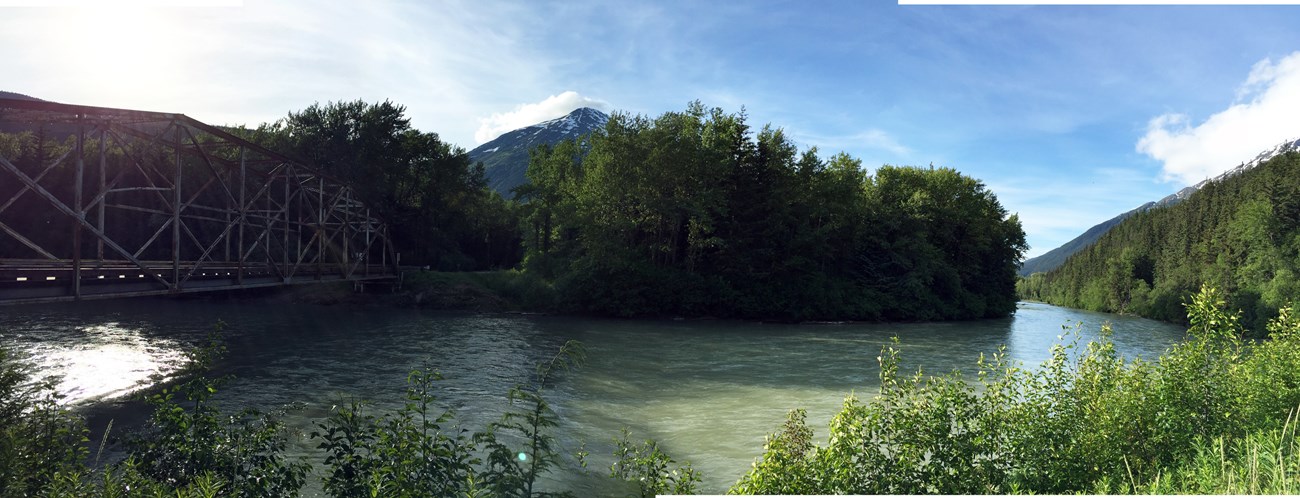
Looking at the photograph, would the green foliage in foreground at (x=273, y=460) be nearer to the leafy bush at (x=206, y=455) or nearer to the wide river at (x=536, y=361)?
the leafy bush at (x=206, y=455)

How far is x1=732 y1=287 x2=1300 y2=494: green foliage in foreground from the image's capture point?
627 cm

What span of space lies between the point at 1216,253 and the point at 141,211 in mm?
100542

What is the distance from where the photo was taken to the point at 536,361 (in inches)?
990

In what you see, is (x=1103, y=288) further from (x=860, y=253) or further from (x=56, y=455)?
(x=56, y=455)

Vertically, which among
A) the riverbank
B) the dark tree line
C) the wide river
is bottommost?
the wide river

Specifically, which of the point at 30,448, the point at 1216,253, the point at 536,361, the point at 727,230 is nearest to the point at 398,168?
the point at 727,230

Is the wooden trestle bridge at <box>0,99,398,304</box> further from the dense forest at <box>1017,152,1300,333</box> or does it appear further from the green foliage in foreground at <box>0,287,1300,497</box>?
the dense forest at <box>1017,152,1300,333</box>

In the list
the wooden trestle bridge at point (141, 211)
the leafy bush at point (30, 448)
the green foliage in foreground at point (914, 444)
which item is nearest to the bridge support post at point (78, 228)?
the wooden trestle bridge at point (141, 211)

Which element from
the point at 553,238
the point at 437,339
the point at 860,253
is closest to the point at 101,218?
the point at 437,339

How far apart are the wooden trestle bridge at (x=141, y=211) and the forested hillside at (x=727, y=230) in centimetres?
1511

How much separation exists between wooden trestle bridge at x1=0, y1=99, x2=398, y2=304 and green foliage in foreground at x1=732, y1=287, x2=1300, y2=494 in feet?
61.6

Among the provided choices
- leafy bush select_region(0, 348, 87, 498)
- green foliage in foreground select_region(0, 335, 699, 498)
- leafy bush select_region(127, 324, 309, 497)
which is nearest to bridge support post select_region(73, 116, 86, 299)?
leafy bush select_region(0, 348, 87, 498)

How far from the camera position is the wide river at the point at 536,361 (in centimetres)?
1558

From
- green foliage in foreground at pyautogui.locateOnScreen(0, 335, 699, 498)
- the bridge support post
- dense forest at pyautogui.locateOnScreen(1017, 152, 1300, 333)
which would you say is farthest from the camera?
dense forest at pyautogui.locateOnScreen(1017, 152, 1300, 333)
